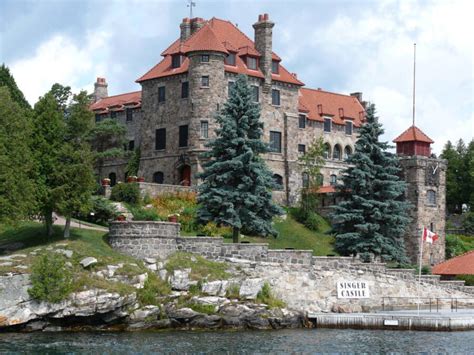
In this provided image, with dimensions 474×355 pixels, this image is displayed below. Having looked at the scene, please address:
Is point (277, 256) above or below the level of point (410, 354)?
above

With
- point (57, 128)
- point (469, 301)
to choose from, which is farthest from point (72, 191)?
point (469, 301)

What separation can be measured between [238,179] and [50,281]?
14.6 metres

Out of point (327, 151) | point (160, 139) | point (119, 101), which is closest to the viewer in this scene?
point (160, 139)

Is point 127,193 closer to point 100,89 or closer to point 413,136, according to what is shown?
point 413,136

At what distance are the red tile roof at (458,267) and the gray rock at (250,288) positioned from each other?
53.3 feet

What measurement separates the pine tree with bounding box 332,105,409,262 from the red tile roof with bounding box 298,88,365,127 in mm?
17946

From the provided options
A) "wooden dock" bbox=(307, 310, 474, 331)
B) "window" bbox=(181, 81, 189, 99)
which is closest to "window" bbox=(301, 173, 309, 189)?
"window" bbox=(181, 81, 189, 99)

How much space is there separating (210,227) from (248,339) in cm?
1978

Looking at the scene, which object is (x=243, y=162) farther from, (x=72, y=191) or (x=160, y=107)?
(x=160, y=107)

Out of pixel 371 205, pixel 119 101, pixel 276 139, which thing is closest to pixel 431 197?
pixel 371 205

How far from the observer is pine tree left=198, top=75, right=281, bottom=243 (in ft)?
160

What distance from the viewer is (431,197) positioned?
6319 centimetres

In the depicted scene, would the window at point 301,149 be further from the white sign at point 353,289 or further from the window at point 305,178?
the white sign at point 353,289

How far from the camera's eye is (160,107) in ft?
217
